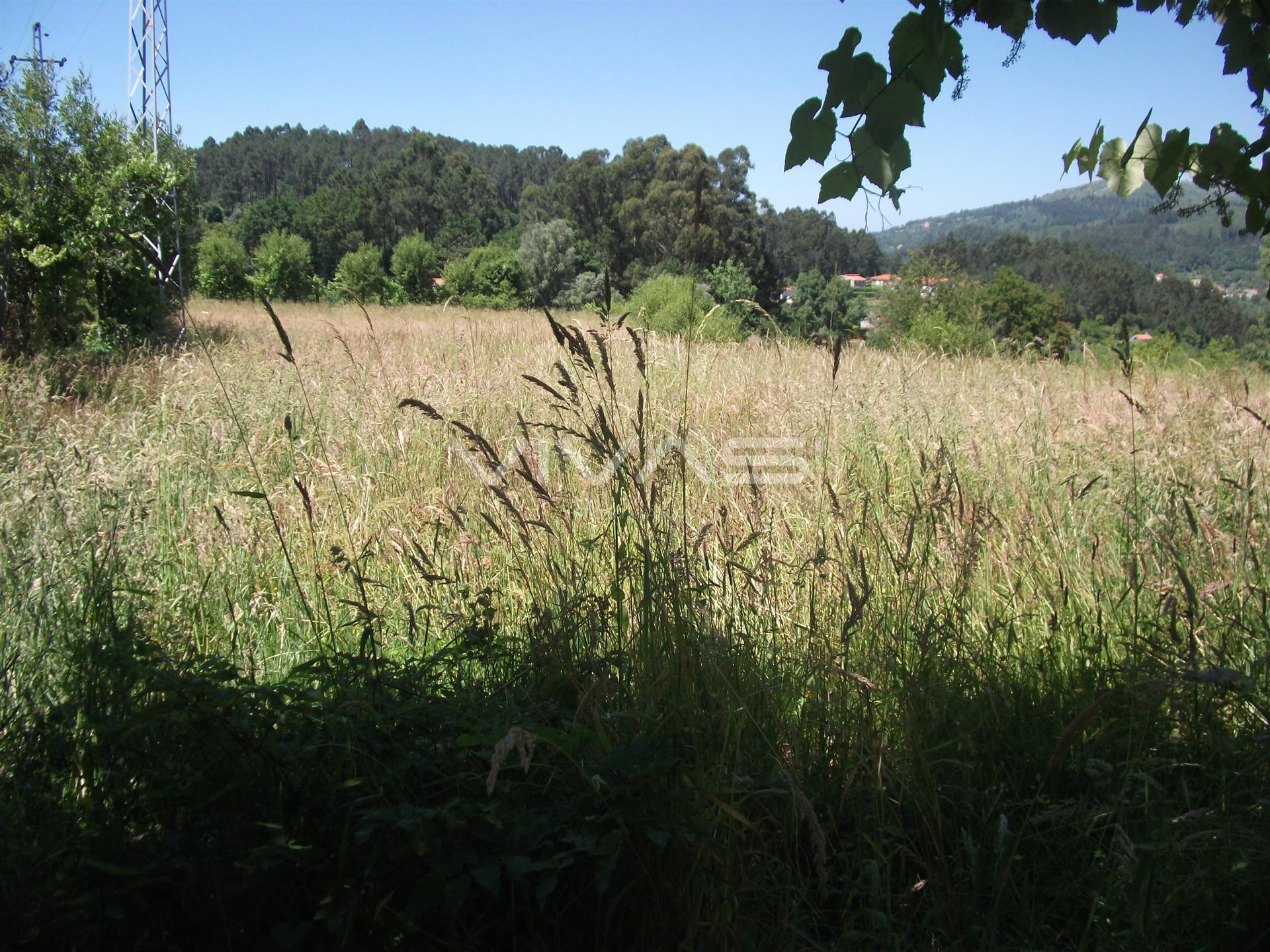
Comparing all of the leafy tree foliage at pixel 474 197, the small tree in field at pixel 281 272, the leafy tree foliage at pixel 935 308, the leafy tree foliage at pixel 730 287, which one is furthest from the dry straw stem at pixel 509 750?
the small tree in field at pixel 281 272

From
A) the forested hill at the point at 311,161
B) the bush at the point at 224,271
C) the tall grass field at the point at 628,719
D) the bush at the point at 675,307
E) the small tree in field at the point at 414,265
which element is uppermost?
the forested hill at the point at 311,161

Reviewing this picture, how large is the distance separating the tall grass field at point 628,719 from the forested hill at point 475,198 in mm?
13341

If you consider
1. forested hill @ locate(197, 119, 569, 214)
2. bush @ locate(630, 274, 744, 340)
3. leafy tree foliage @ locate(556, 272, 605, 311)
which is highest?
forested hill @ locate(197, 119, 569, 214)

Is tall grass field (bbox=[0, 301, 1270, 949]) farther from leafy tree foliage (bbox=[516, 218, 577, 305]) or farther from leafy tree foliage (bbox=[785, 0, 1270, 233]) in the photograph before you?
leafy tree foliage (bbox=[516, 218, 577, 305])

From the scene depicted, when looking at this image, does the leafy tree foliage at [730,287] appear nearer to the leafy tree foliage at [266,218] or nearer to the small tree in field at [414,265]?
the small tree in field at [414,265]

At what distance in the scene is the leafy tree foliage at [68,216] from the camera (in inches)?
332

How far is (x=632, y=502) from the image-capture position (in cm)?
210

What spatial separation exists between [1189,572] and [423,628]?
2.75 meters

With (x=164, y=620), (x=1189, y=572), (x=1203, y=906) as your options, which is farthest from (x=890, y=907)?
(x=164, y=620)

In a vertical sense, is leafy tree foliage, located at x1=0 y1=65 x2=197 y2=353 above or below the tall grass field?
above

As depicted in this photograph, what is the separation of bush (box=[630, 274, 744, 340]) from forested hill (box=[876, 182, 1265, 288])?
8.20ft

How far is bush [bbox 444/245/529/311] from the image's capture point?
3228 centimetres

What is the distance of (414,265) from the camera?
145 ft

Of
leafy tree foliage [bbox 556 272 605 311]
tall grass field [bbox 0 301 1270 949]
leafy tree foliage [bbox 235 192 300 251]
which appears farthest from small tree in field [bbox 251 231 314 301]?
tall grass field [bbox 0 301 1270 949]
